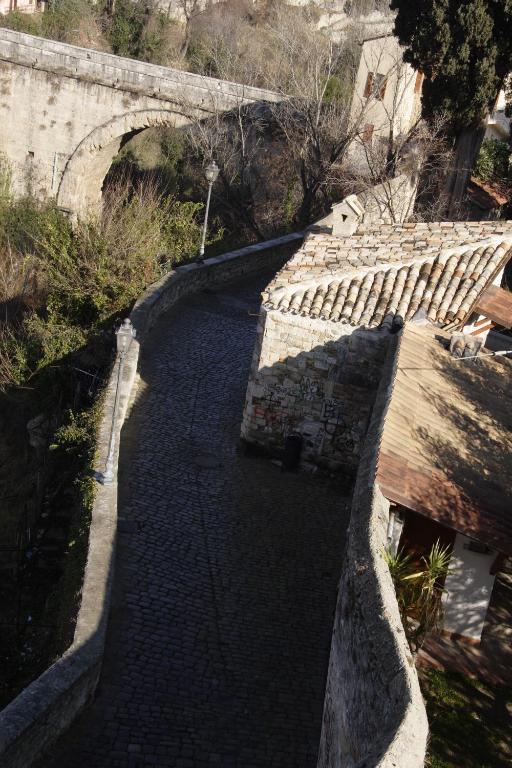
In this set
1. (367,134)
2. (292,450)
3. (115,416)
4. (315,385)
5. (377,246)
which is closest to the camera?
(115,416)

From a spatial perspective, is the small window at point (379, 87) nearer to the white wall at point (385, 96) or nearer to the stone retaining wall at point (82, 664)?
the white wall at point (385, 96)

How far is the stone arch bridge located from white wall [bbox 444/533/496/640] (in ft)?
69.0

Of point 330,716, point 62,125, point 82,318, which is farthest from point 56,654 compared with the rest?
point 62,125

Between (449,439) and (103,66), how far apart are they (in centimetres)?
2239

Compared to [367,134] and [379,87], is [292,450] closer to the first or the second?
[367,134]

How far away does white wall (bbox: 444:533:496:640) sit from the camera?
356 inches

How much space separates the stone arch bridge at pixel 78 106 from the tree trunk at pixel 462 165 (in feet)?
21.2

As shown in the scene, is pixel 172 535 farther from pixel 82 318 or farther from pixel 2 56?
pixel 2 56

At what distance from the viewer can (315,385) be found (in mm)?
12758

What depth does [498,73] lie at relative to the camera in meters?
21.8

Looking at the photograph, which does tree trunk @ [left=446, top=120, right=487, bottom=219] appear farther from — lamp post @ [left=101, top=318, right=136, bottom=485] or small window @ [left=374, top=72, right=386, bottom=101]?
lamp post @ [left=101, top=318, right=136, bottom=485]

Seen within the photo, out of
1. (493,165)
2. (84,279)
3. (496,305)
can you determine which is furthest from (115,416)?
(493,165)

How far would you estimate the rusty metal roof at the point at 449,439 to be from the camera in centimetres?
868

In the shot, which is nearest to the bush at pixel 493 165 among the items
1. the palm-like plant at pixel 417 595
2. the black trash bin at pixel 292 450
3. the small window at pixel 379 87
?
the small window at pixel 379 87
